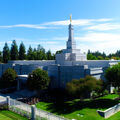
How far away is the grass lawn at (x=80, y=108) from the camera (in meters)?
14.7

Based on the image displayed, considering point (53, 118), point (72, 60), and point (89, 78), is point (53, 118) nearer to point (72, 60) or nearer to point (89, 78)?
point (89, 78)

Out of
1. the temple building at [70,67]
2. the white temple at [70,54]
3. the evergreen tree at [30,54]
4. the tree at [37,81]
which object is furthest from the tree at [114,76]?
the evergreen tree at [30,54]

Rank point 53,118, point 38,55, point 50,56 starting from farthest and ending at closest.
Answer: point 50,56
point 38,55
point 53,118

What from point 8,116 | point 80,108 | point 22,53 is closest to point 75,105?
point 80,108

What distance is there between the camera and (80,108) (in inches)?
657

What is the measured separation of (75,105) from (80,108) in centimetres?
125

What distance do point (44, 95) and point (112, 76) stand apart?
9.87 m

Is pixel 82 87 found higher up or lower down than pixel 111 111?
higher up

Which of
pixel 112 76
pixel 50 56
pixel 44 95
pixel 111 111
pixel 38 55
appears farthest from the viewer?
pixel 50 56

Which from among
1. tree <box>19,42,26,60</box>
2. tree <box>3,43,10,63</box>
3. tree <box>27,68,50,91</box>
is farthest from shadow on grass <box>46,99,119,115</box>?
tree <box>3,43,10,63</box>

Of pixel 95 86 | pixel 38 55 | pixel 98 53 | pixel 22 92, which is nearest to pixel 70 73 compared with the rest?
pixel 95 86

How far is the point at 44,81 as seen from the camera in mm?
Answer: 20750

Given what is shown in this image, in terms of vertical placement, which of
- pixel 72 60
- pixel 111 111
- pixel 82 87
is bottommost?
pixel 111 111

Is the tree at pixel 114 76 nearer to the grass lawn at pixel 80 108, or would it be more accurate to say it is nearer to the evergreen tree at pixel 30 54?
the grass lawn at pixel 80 108
